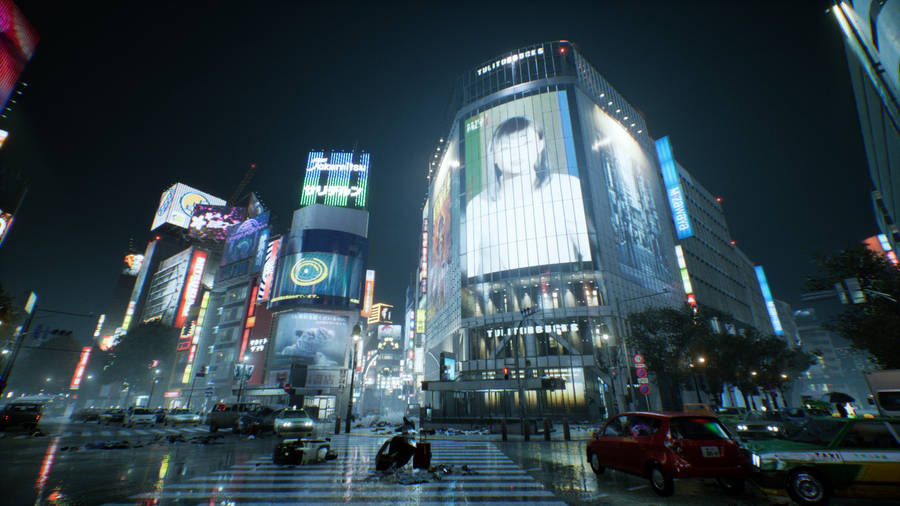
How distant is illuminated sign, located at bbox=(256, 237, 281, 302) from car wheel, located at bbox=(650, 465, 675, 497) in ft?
216

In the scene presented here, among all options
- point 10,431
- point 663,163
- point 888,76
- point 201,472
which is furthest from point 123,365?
point 663,163

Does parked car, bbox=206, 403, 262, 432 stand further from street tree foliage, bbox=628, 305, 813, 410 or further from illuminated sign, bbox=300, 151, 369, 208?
illuminated sign, bbox=300, 151, 369, 208

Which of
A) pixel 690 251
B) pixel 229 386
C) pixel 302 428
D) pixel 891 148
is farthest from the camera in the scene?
pixel 690 251

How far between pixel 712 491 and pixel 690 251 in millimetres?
73863

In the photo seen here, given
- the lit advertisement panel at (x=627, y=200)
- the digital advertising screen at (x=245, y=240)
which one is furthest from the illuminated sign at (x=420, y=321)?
the lit advertisement panel at (x=627, y=200)

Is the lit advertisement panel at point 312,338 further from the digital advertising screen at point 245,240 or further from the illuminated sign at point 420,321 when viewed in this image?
the illuminated sign at point 420,321

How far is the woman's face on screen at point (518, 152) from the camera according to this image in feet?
176

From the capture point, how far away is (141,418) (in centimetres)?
3250

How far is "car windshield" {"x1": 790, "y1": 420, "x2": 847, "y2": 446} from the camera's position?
22.8ft

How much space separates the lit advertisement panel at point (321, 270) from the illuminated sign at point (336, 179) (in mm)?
9692

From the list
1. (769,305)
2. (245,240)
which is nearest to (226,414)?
(245,240)

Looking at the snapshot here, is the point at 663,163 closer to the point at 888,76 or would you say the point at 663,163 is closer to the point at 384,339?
the point at 888,76

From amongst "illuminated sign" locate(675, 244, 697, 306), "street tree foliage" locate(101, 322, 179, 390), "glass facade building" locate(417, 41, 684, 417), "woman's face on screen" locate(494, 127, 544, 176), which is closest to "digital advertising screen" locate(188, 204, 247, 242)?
"street tree foliage" locate(101, 322, 179, 390)

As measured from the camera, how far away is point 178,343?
7544 cm
